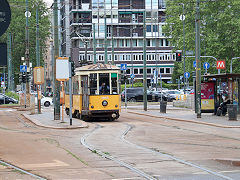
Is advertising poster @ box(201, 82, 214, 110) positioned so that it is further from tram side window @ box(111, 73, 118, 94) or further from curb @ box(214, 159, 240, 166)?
curb @ box(214, 159, 240, 166)

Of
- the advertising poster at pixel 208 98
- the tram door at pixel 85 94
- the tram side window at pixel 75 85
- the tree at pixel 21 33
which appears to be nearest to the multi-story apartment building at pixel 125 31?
the tree at pixel 21 33

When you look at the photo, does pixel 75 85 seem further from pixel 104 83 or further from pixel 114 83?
pixel 114 83

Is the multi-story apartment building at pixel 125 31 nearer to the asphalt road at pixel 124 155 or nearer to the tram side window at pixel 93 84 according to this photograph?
the tram side window at pixel 93 84

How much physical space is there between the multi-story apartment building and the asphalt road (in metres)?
86.3

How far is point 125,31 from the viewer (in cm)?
11281

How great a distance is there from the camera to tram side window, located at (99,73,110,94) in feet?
90.1

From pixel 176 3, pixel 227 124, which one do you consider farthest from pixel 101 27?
pixel 227 124

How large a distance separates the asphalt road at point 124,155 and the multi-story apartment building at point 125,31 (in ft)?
283

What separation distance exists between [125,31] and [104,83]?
282 feet

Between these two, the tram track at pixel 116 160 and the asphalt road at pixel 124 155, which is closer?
the tram track at pixel 116 160

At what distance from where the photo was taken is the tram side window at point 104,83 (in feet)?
90.1

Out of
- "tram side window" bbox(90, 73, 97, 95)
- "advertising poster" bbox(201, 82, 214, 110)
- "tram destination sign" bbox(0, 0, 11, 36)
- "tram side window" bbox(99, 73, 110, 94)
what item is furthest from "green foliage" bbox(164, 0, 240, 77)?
"tram destination sign" bbox(0, 0, 11, 36)

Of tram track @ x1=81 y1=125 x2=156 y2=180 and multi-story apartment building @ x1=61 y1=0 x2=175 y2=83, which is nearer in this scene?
tram track @ x1=81 y1=125 x2=156 y2=180

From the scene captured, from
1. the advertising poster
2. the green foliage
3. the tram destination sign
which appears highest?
the green foliage
